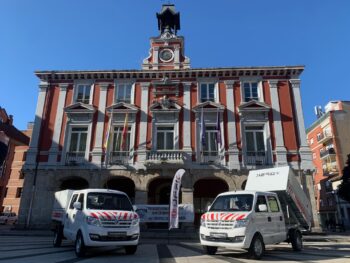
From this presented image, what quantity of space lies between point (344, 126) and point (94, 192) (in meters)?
40.1

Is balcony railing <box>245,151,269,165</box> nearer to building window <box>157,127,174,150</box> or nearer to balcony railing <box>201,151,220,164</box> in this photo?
balcony railing <box>201,151,220,164</box>

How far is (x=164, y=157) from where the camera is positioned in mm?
21062

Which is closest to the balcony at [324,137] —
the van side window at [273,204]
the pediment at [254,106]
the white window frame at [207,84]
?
the pediment at [254,106]

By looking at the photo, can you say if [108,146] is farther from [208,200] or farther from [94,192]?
[94,192]

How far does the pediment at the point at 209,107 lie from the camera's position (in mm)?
22891

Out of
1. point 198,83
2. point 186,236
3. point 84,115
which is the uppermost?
point 198,83

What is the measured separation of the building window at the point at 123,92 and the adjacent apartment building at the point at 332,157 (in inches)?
1160

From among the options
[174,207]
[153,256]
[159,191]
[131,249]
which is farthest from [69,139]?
[153,256]

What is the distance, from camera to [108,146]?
2198 cm

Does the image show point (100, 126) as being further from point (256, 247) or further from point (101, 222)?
point (256, 247)

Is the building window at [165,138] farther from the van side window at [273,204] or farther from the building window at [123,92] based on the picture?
the van side window at [273,204]

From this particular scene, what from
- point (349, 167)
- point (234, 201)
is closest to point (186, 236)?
point (234, 201)

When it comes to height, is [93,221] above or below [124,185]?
below

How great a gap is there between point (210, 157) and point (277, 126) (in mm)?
5882
